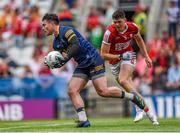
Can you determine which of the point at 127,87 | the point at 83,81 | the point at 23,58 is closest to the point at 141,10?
the point at 23,58

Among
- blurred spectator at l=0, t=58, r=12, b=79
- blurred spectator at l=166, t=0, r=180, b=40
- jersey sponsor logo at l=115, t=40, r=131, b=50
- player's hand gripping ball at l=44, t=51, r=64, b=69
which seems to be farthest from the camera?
blurred spectator at l=0, t=58, r=12, b=79

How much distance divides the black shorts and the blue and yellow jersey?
0.23 ft

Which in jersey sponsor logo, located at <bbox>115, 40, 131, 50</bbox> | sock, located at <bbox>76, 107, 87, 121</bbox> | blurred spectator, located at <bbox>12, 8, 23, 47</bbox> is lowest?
sock, located at <bbox>76, 107, 87, 121</bbox>

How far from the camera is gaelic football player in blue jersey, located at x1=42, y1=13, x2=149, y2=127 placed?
16172 mm

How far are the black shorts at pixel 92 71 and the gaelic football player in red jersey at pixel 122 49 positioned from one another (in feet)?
3.80

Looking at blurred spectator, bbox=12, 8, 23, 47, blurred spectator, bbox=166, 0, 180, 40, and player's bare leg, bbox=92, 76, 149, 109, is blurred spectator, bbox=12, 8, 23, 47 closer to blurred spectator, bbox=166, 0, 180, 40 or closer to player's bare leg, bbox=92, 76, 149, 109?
blurred spectator, bbox=166, 0, 180, 40

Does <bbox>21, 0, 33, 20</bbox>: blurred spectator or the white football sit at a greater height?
<bbox>21, 0, 33, 20</bbox>: blurred spectator

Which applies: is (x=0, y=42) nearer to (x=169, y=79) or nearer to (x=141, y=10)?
(x=141, y=10)

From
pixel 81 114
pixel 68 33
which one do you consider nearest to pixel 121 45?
pixel 68 33

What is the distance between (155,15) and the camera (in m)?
29.0

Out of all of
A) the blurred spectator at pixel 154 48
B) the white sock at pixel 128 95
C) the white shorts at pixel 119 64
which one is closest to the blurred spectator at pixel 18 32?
the blurred spectator at pixel 154 48

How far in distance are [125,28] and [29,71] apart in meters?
11.5

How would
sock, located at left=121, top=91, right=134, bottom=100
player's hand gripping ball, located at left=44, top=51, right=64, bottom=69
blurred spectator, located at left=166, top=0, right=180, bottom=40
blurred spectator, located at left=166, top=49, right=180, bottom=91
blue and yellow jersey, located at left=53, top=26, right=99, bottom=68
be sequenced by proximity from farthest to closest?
1. blurred spectator, located at left=166, top=0, right=180, bottom=40
2. blurred spectator, located at left=166, top=49, right=180, bottom=91
3. sock, located at left=121, top=91, right=134, bottom=100
4. blue and yellow jersey, located at left=53, top=26, right=99, bottom=68
5. player's hand gripping ball, located at left=44, top=51, right=64, bottom=69

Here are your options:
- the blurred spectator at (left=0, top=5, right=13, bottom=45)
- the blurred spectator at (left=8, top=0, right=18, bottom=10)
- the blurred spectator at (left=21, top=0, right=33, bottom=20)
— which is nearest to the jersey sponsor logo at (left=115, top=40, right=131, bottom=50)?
the blurred spectator at (left=0, top=5, right=13, bottom=45)
